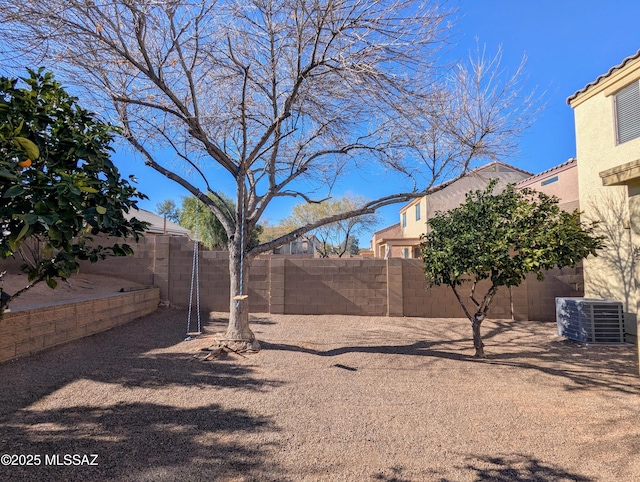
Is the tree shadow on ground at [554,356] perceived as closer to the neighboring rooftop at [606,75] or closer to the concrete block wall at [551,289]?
the concrete block wall at [551,289]

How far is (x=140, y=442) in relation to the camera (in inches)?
130

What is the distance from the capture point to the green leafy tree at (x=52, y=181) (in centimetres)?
225

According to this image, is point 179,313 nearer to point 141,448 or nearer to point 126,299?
point 126,299

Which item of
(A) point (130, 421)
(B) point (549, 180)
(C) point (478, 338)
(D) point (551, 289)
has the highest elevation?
(B) point (549, 180)

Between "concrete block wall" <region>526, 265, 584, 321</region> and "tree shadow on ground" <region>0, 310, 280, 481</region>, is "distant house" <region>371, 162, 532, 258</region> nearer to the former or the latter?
"concrete block wall" <region>526, 265, 584, 321</region>

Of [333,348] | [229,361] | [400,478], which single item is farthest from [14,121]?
[333,348]

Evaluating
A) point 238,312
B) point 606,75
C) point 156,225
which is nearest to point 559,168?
point 606,75

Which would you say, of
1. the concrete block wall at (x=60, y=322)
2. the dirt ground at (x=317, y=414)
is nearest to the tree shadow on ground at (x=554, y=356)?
the dirt ground at (x=317, y=414)

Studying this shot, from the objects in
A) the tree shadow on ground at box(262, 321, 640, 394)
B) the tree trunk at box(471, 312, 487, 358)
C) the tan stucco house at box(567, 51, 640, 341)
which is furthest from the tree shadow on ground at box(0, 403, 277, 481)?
the tan stucco house at box(567, 51, 640, 341)

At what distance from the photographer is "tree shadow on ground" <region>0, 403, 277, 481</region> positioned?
112 inches

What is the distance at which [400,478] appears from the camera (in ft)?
9.51

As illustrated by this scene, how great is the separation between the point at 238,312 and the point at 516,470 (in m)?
4.79

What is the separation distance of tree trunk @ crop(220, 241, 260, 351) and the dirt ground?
1.15 ft

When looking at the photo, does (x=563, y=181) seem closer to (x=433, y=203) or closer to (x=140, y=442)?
(x=433, y=203)
